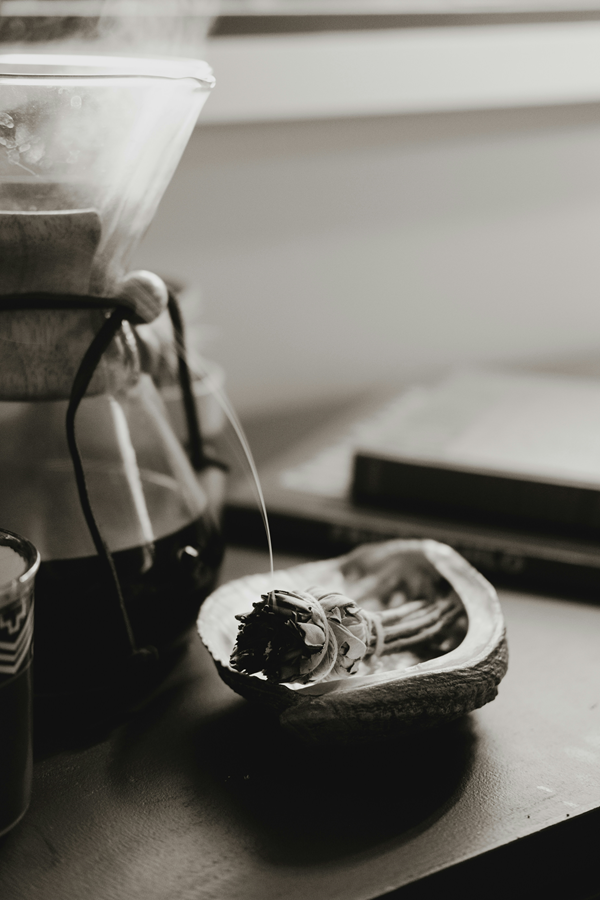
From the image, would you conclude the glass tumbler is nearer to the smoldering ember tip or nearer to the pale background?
the smoldering ember tip

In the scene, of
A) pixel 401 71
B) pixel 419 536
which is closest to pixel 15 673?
pixel 419 536

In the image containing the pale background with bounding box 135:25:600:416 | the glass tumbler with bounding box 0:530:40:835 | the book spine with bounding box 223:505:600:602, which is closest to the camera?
the glass tumbler with bounding box 0:530:40:835

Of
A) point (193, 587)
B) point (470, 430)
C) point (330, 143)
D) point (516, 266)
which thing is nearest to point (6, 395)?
point (193, 587)

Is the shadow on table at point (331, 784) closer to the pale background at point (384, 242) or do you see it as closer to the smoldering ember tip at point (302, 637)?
the smoldering ember tip at point (302, 637)

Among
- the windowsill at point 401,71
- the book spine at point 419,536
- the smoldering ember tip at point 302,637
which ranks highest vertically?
the windowsill at point 401,71

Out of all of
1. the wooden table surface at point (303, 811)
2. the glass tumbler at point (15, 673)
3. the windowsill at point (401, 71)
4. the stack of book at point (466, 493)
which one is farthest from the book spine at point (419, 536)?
the windowsill at point (401, 71)

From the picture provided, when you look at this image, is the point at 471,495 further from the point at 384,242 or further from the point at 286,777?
the point at 384,242

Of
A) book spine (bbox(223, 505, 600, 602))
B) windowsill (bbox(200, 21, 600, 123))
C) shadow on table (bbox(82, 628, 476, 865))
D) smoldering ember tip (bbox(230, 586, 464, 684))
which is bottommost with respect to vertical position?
book spine (bbox(223, 505, 600, 602))

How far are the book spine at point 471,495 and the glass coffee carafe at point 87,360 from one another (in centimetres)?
20

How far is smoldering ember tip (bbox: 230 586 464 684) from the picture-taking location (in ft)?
1.08

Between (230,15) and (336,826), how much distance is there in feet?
2.15

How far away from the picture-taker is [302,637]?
0.33 meters

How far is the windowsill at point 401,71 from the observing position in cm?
76

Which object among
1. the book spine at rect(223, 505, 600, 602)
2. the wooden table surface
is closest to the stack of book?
the book spine at rect(223, 505, 600, 602)
